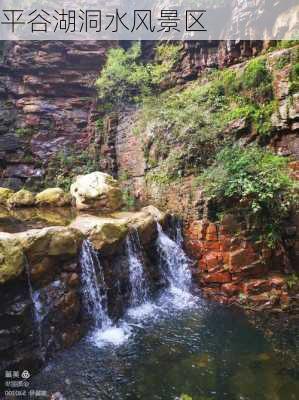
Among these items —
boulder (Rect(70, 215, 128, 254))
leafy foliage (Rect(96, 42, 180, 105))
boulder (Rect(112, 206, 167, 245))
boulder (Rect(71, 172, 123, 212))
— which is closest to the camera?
boulder (Rect(70, 215, 128, 254))

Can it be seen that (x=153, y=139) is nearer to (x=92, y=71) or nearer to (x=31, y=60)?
(x=92, y=71)

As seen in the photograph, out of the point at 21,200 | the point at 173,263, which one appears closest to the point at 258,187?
the point at 173,263

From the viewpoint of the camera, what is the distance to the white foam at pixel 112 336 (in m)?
5.44

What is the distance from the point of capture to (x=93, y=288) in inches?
237

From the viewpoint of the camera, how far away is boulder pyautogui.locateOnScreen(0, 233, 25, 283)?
448 centimetres

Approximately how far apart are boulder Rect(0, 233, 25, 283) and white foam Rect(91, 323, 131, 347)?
1.88m

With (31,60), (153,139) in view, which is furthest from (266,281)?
(31,60)

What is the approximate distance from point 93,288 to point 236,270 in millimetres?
3133

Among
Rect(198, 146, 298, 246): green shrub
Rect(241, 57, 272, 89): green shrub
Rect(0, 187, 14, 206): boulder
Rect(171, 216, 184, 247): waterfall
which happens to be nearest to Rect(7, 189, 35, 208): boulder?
Rect(0, 187, 14, 206): boulder

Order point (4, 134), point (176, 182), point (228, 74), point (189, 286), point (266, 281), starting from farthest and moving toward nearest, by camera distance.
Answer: point (4, 134), point (228, 74), point (176, 182), point (189, 286), point (266, 281)

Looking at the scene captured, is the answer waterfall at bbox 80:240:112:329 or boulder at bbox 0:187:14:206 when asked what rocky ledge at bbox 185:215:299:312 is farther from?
boulder at bbox 0:187:14:206

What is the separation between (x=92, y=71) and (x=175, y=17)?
4.10 m

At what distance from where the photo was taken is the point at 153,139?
410 inches

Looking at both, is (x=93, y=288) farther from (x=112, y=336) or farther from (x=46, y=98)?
(x=46, y=98)
